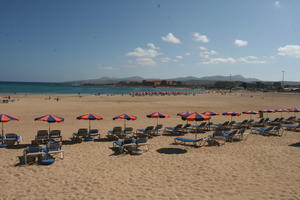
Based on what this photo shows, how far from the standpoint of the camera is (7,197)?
4707 mm

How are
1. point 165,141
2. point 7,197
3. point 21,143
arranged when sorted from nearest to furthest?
point 7,197 < point 21,143 < point 165,141

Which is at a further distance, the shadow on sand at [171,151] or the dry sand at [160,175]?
the shadow on sand at [171,151]

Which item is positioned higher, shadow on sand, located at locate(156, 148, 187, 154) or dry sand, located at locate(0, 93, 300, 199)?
dry sand, located at locate(0, 93, 300, 199)

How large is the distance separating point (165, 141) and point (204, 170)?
3876 mm

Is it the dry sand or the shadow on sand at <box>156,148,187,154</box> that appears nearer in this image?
the dry sand

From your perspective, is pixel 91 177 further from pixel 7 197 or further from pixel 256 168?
pixel 256 168

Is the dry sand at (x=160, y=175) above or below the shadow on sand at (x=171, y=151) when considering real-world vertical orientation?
above

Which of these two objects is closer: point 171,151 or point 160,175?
point 160,175

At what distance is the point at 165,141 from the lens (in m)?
10.2

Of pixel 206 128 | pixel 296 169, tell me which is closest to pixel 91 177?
pixel 296 169

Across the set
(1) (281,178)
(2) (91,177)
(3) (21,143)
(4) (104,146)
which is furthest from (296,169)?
(3) (21,143)

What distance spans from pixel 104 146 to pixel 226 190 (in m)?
5.51

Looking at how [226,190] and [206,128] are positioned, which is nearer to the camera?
[226,190]

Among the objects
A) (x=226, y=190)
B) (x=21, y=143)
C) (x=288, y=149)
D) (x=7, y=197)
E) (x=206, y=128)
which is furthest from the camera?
(x=206, y=128)
